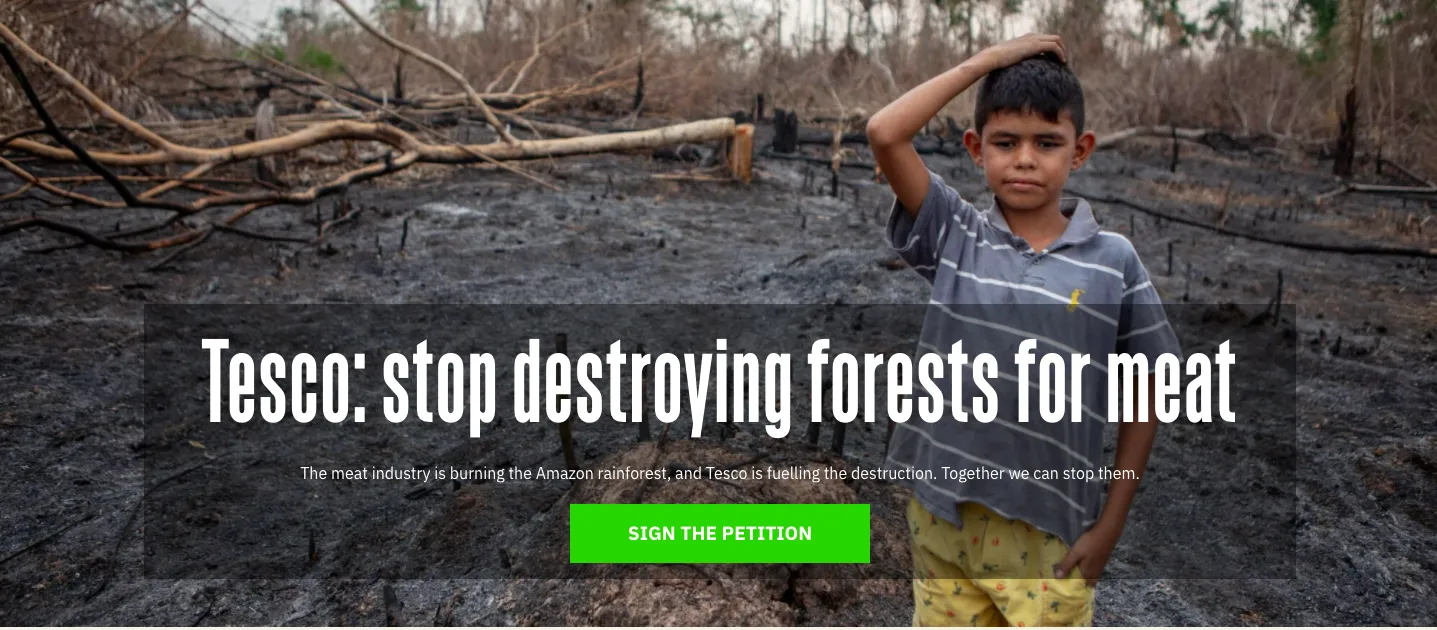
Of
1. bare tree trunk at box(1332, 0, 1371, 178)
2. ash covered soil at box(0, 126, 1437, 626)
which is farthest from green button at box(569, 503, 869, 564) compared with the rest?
bare tree trunk at box(1332, 0, 1371, 178)

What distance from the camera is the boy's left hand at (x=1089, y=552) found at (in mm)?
1438

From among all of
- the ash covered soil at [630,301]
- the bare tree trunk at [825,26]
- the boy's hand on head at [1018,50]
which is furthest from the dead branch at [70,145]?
the bare tree trunk at [825,26]

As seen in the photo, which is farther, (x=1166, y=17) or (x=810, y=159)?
(x=1166, y=17)

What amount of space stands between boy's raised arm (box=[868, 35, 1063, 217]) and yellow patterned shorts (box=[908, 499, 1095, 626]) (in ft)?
1.72

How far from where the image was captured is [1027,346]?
4.73 feet

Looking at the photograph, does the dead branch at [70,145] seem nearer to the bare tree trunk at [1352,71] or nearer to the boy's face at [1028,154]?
the boy's face at [1028,154]

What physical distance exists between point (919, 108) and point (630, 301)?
356 cm

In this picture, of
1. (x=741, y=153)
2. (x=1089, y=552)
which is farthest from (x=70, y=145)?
(x=741, y=153)

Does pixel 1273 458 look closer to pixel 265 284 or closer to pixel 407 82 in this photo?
pixel 265 284

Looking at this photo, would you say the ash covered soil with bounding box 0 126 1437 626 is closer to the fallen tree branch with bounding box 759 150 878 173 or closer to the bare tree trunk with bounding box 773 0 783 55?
the fallen tree branch with bounding box 759 150 878 173

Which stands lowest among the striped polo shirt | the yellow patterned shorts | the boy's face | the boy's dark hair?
the yellow patterned shorts

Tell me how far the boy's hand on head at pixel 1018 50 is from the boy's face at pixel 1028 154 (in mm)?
80

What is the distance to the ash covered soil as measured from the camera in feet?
7.80

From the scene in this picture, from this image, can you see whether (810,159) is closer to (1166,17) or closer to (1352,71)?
(1352,71)
